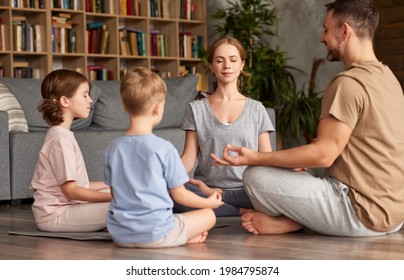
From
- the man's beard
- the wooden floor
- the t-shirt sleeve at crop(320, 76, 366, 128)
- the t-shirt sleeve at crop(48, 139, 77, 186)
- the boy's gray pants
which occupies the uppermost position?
the man's beard

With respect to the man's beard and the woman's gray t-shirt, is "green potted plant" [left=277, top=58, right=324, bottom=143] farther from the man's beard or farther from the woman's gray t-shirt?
the man's beard

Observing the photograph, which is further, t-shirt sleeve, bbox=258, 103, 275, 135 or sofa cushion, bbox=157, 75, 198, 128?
sofa cushion, bbox=157, 75, 198, 128

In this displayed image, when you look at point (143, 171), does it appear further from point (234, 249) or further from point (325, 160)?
point (325, 160)

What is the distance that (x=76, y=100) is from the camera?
323cm

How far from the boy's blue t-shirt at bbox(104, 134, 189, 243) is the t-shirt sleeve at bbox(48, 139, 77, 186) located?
0.45 meters

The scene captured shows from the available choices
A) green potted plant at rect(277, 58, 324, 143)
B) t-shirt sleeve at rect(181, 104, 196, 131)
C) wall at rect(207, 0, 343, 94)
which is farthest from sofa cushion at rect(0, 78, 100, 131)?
wall at rect(207, 0, 343, 94)

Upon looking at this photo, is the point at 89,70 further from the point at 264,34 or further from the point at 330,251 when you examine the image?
the point at 330,251

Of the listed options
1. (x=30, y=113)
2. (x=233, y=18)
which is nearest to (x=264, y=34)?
(x=233, y=18)

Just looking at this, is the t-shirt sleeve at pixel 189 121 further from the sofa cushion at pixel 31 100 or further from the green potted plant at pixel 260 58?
the green potted plant at pixel 260 58

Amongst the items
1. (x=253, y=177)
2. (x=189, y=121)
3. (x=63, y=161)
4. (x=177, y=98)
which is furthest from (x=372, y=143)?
(x=177, y=98)

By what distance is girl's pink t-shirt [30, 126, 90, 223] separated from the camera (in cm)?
313

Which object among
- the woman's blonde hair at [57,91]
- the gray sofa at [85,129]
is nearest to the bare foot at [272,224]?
the woman's blonde hair at [57,91]

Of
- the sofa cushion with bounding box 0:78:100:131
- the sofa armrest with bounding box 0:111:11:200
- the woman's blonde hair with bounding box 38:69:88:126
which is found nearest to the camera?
the woman's blonde hair with bounding box 38:69:88:126

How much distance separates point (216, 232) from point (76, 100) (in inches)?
31.1
